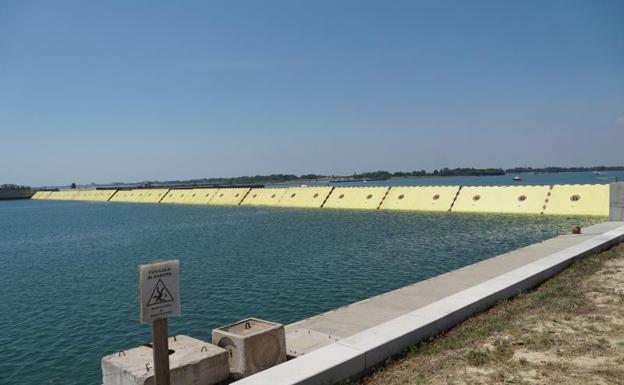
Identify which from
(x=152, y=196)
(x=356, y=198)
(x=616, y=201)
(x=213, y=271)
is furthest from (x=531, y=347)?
(x=152, y=196)

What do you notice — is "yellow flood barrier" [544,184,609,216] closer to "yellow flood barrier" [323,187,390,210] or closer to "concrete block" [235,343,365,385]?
"yellow flood barrier" [323,187,390,210]

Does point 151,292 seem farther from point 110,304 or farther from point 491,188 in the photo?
point 491,188

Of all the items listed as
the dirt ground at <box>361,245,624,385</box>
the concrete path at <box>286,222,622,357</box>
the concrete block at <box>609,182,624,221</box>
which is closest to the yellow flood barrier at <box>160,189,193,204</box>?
the concrete block at <box>609,182,624,221</box>

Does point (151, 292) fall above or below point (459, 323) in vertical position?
above

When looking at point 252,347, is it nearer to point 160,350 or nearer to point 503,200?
point 160,350

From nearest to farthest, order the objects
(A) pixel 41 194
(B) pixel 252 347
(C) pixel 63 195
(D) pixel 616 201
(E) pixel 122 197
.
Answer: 1. (B) pixel 252 347
2. (D) pixel 616 201
3. (E) pixel 122 197
4. (C) pixel 63 195
5. (A) pixel 41 194

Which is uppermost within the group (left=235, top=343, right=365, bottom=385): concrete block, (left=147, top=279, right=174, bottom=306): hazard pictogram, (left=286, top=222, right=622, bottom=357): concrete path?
(left=147, top=279, right=174, bottom=306): hazard pictogram

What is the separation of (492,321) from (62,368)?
965 cm

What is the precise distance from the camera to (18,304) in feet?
52.3

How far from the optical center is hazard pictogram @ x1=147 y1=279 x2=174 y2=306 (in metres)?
5.80

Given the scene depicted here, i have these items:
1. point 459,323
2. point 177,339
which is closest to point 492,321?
point 459,323

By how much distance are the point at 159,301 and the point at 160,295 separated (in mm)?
79

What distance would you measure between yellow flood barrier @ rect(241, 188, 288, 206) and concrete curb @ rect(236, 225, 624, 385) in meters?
49.8

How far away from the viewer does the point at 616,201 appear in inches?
988
